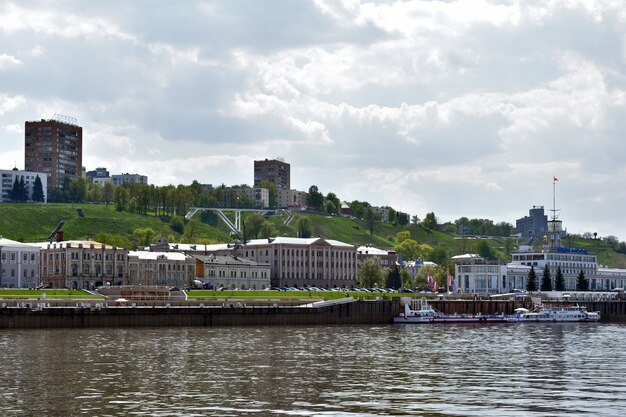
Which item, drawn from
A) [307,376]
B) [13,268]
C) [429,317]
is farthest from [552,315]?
[307,376]

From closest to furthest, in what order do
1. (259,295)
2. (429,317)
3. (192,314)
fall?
(192,314), (429,317), (259,295)

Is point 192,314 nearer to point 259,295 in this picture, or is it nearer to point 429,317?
point 429,317

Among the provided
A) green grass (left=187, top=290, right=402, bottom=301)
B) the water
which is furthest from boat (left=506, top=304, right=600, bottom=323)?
the water

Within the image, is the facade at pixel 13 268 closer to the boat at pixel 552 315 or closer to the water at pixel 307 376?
the water at pixel 307 376

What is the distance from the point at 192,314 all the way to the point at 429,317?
128ft

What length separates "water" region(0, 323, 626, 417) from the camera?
51344 mm

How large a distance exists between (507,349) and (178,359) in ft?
102

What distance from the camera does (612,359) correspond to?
80.9 m

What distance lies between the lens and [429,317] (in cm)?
15675

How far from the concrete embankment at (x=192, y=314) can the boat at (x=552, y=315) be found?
73.6 ft

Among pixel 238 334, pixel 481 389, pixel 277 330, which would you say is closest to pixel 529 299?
pixel 277 330

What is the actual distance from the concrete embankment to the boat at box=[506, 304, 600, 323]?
22.4 metres

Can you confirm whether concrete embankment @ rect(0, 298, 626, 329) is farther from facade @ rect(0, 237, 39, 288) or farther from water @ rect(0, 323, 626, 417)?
facade @ rect(0, 237, 39, 288)

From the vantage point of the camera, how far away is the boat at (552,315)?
6570 inches
